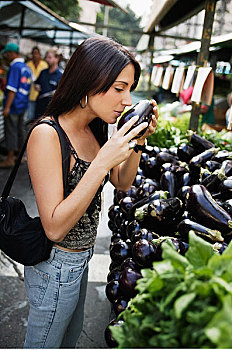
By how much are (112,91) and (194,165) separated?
1.30 meters

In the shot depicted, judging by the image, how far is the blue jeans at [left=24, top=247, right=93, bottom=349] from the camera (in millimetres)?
1640

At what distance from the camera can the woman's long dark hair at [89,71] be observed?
Result: 61.4 inches

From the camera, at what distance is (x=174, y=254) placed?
0.96 metres

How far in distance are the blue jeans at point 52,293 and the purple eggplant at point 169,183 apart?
103cm

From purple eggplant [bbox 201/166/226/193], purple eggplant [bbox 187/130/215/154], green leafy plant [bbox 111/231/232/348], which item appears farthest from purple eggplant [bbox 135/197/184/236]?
green leafy plant [bbox 111/231/232/348]

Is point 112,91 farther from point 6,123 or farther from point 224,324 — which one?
point 6,123

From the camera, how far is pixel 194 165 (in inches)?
108

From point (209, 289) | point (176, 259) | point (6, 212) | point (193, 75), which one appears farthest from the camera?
point (193, 75)

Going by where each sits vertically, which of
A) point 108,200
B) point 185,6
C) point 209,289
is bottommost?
point 108,200

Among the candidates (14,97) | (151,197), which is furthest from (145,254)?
(14,97)

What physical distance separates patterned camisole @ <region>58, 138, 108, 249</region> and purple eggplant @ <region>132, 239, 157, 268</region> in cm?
24

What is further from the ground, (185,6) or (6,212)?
(185,6)

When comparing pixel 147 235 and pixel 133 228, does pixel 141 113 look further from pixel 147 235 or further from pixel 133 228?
pixel 133 228

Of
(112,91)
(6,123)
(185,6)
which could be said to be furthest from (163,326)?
(6,123)
